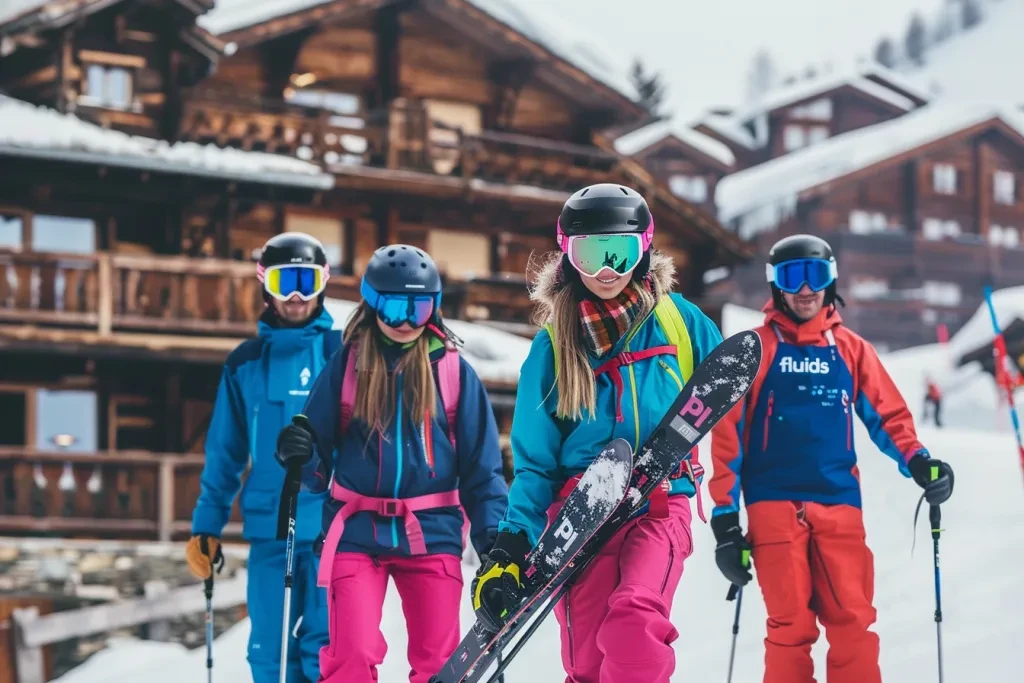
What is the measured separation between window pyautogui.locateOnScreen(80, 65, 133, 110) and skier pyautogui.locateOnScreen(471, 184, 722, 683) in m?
18.1

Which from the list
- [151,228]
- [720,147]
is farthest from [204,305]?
[720,147]

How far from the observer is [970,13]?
123 metres

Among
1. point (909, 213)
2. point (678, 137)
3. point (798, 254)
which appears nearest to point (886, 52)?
point (678, 137)

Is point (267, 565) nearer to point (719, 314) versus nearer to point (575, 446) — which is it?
point (575, 446)

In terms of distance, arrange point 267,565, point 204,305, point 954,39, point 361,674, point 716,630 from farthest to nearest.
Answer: point 954,39 → point 204,305 → point 716,630 → point 267,565 → point 361,674

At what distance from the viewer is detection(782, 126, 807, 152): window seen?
157 ft

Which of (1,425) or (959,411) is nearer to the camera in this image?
(1,425)

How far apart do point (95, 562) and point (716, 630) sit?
9.08m

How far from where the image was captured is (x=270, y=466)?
638 cm

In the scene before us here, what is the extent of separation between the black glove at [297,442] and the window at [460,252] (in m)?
19.1

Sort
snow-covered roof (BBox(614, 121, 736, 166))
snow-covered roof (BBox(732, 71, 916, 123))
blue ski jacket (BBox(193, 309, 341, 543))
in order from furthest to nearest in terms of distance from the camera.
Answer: snow-covered roof (BBox(732, 71, 916, 123))
snow-covered roof (BBox(614, 121, 736, 166))
blue ski jacket (BBox(193, 309, 341, 543))

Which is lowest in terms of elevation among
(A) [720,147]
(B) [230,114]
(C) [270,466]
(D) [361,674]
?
(D) [361,674]

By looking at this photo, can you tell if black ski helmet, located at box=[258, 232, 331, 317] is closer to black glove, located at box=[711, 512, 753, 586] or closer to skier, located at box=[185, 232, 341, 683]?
skier, located at box=[185, 232, 341, 683]

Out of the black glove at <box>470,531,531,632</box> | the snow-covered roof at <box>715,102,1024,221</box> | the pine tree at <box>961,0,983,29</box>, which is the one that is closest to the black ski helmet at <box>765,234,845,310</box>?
the black glove at <box>470,531,531,632</box>
